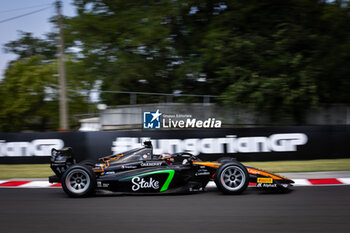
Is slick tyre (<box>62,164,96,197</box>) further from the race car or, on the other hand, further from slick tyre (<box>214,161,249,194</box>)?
slick tyre (<box>214,161,249,194</box>)

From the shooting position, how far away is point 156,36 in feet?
56.1

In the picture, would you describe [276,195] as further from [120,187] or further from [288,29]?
[288,29]

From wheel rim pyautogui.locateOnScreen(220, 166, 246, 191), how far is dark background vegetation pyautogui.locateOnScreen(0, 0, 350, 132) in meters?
8.96

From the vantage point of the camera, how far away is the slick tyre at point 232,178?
6.23m

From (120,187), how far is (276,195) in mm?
2848

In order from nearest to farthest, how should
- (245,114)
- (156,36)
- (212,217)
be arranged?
(212,217)
(245,114)
(156,36)

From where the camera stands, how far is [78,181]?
6.55 m

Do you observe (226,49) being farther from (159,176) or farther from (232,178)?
(159,176)

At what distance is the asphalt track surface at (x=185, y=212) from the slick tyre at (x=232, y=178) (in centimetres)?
19

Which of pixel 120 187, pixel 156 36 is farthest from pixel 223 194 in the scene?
pixel 156 36

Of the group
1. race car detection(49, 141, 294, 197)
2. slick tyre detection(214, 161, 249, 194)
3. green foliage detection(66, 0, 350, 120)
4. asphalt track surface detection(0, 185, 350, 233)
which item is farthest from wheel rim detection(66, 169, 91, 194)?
green foliage detection(66, 0, 350, 120)

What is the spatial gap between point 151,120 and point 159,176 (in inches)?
344

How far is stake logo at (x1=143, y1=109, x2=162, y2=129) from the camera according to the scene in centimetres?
1484

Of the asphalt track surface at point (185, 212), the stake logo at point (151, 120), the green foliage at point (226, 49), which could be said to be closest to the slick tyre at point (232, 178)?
the asphalt track surface at point (185, 212)
